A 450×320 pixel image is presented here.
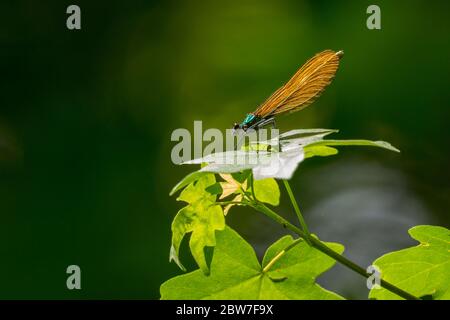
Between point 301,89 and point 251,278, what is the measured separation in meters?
0.42

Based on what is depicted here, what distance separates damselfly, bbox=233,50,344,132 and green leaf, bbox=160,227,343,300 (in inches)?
11.9

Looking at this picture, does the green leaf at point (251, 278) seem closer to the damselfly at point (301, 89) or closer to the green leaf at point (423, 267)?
the green leaf at point (423, 267)

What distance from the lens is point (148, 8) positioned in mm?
4418

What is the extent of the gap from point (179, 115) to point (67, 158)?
29.2 inches

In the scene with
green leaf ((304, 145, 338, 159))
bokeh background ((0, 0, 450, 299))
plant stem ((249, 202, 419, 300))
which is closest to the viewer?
plant stem ((249, 202, 419, 300))

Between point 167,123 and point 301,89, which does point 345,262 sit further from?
point 167,123

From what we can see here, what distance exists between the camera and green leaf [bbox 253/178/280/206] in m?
1.37

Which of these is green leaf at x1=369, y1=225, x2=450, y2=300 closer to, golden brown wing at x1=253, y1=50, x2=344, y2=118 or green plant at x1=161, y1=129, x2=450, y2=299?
green plant at x1=161, y1=129, x2=450, y2=299

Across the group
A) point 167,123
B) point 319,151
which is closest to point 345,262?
point 319,151

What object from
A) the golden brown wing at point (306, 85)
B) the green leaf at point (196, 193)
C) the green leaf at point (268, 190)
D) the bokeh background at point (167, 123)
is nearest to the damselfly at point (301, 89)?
the golden brown wing at point (306, 85)

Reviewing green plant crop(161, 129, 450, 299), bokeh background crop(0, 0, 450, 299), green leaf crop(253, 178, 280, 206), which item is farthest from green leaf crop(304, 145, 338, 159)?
bokeh background crop(0, 0, 450, 299)

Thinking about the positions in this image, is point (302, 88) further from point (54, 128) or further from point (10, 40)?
point (10, 40)

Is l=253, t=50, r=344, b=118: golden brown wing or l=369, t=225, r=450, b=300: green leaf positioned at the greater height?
l=253, t=50, r=344, b=118: golden brown wing

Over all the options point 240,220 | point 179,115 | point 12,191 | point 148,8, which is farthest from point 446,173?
point 12,191
